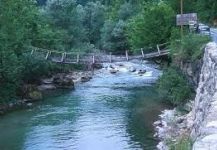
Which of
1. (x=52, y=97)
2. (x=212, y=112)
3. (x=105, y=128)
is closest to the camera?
(x=212, y=112)

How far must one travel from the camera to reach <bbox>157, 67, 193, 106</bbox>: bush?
28677 millimetres

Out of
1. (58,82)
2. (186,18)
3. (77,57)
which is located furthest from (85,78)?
(186,18)

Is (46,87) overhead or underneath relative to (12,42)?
underneath

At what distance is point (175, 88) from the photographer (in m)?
29.5

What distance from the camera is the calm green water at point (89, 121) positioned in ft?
72.6

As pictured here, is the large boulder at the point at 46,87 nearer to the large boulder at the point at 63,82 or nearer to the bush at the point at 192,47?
the large boulder at the point at 63,82

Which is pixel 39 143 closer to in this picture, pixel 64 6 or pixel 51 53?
pixel 51 53

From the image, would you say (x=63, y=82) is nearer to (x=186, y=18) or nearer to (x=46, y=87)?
(x=46, y=87)

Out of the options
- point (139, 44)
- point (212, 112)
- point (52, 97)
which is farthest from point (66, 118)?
point (212, 112)

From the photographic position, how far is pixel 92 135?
76.6 feet

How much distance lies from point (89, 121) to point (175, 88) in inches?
242

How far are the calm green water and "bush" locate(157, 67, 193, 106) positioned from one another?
871 mm

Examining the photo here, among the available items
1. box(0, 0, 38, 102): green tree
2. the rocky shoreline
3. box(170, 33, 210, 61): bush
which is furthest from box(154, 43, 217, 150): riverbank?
box(0, 0, 38, 102): green tree

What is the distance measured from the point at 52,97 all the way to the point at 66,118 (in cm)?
805
